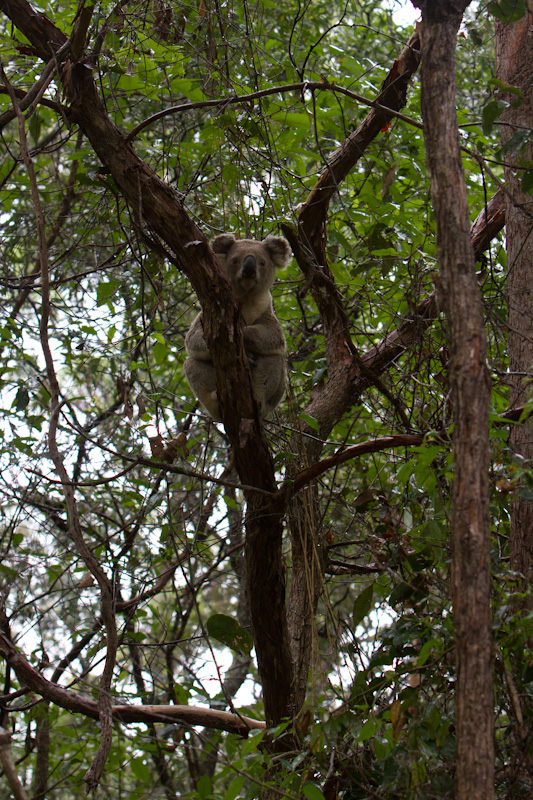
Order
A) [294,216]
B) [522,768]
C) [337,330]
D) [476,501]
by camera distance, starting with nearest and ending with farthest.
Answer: [476,501], [522,768], [294,216], [337,330]

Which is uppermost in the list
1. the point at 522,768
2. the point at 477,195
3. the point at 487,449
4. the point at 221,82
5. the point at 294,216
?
the point at 221,82

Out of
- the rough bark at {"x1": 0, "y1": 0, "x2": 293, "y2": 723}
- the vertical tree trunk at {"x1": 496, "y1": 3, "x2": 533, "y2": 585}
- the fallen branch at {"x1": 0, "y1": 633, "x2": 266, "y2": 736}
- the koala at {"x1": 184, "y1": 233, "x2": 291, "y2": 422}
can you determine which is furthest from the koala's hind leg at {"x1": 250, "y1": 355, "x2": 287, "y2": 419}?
the fallen branch at {"x1": 0, "y1": 633, "x2": 266, "y2": 736}

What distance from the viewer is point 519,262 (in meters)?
3.21

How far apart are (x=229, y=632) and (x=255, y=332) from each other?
5.62ft

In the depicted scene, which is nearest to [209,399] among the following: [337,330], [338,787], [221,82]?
[337,330]

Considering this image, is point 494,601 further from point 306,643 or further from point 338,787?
point 306,643

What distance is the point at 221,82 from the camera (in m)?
4.25

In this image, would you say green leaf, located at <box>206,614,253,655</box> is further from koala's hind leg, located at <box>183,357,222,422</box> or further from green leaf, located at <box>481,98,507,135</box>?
green leaf, located at <box>481,98,507,135</box>

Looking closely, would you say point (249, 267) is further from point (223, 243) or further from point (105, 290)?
point (105, 290)

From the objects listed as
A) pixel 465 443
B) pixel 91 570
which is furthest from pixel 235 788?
pixel 465 443

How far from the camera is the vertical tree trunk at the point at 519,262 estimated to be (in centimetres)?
287

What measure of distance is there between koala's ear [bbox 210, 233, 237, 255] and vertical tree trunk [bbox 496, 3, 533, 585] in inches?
67.2

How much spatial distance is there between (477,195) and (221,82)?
5.87 feet

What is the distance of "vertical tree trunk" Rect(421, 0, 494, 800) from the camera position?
62.9 inches
